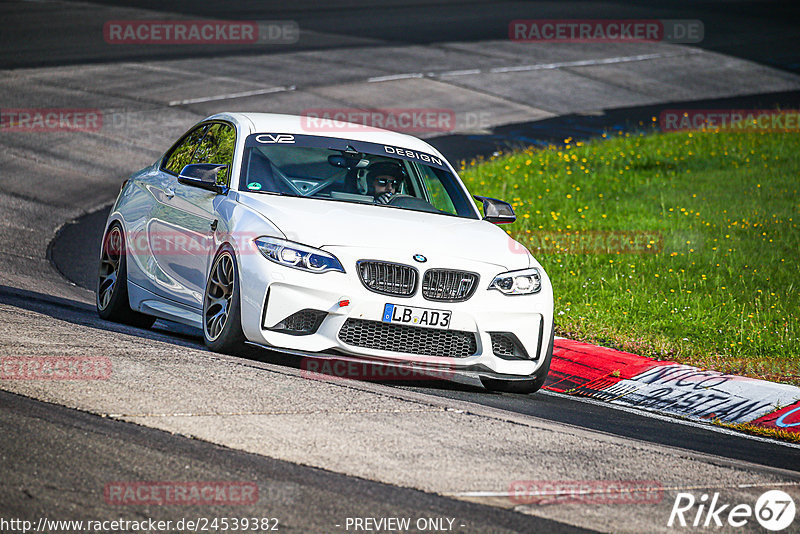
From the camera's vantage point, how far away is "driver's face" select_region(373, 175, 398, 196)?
8914mm

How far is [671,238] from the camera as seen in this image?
14.4 m

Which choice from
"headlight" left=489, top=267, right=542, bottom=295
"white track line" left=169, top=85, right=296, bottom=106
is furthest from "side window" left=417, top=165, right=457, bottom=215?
"white track line" left=169, top=85, right=296, bottom=106

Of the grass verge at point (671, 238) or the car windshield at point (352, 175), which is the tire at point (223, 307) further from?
the grass verge at point (671, 238)

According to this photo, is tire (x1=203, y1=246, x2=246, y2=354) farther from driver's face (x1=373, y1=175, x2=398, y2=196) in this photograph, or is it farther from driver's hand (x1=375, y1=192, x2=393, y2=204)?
driver's face (x1=373, y1=175, x2=398, y2=196)

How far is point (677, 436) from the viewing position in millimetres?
7566

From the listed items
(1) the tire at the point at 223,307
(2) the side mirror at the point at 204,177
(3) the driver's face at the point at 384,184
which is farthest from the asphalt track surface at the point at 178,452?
(3) the driver's face at the point at 384,184

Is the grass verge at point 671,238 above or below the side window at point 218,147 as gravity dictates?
below

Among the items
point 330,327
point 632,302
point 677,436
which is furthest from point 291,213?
point 632,302

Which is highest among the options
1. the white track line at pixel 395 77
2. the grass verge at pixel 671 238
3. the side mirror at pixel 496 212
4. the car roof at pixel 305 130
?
the car roof at pixel 305 130

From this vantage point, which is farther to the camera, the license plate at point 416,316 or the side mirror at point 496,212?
the side mirror at point 496,212

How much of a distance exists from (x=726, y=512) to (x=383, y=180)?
Answer: 170 inches

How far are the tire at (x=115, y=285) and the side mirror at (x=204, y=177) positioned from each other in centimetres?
127

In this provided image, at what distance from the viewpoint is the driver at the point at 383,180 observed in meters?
8.86

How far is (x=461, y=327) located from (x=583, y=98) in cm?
2122
